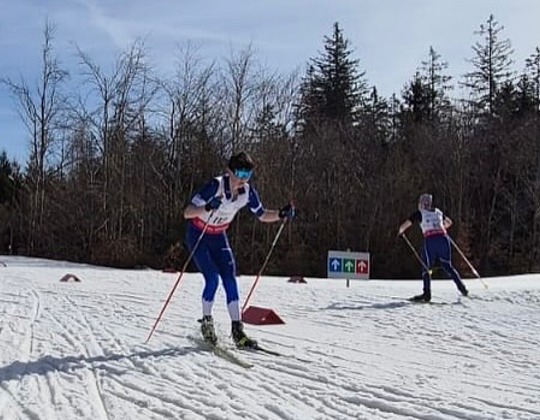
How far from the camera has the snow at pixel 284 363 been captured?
4.62 meters

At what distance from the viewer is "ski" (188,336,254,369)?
5994mm

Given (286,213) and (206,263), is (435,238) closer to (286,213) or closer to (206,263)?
(286,213)

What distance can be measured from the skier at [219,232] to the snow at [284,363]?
0.39 meters

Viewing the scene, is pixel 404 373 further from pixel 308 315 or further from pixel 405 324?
pixel 308 315

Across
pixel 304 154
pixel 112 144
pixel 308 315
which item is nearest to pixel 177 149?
pixel 112 144

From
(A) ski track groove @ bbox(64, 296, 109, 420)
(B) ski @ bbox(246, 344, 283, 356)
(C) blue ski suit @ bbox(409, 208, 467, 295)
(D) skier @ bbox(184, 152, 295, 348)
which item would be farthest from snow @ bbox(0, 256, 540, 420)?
(C) blue ski suit @ bbox(409, 208, 467, 295)

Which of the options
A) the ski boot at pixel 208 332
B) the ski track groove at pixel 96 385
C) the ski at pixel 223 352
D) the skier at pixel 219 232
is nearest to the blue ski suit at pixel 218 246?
the skier at pixel 219 232

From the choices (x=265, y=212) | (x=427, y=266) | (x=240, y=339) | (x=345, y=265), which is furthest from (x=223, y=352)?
(x=345, y=265)

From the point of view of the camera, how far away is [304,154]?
34781 mm

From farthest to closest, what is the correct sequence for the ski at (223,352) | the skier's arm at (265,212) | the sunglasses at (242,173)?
the skier's arm at (265,212) → the sunglasses at (242,173) → the ski at (223,352)

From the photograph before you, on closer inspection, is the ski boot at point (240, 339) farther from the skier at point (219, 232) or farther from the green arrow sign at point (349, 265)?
the green arrow sign at point (349, 265)

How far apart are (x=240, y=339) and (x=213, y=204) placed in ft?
4.12

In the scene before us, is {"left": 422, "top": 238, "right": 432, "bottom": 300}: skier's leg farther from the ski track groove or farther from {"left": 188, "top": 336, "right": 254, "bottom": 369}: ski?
the ski track groove

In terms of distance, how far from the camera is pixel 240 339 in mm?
6781
